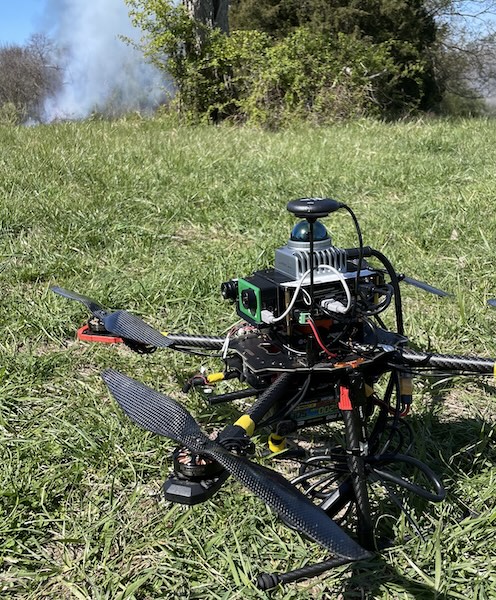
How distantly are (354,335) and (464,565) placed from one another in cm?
88

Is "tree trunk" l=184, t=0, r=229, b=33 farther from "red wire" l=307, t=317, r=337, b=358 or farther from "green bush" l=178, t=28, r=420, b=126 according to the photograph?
"red wire" l=307, t=317, r=337, b=358

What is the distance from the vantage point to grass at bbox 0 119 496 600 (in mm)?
2166

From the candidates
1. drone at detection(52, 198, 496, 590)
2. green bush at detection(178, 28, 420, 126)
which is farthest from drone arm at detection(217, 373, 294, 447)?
green bush at detection(178, 28, 420, 126)

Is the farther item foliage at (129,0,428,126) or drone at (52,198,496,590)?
foliage at (129,0,428,126)

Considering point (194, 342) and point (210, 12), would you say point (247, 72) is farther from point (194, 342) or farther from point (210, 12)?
point (194, 342)

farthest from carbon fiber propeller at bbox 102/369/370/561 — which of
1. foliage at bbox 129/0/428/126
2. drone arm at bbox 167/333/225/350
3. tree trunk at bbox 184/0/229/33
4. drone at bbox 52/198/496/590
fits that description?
tree trunk at bbox 184/0/229/33

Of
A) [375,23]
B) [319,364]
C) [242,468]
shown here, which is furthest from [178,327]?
[375,23]

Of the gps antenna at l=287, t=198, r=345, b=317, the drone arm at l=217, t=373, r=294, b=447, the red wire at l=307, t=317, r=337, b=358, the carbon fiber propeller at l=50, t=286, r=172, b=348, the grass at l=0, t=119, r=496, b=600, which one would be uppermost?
the gps antenna at l=287, t=198, r=345, b=317

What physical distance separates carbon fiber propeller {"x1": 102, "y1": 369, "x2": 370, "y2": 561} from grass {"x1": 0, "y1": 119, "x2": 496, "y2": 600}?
29.1 inches

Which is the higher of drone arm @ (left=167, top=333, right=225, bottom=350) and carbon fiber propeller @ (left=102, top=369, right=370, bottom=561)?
carbon fiber propeller @ (left=102, top=369, right=370, bottom=561)

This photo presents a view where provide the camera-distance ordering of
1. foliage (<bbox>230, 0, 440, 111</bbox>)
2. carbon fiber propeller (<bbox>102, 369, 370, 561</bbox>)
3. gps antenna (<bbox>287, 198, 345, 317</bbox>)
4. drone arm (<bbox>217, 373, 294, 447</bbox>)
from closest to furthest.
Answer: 1. carbon fiber propeller (<bbox>102, 369, 370, 561</bbox>)
2. drone arm (<bbox>217, 373, 294, 447</bbox>)
3. gps antenna (<bbox>287, 198, 345, 317</bbox>)
4. foliage (<bbox>230, 0, 440, 111</bbox>)

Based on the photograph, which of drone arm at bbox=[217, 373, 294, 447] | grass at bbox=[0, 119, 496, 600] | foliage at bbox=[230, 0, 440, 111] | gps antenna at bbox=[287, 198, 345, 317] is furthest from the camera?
foliage at bbox=[230, 0, 440, 111]

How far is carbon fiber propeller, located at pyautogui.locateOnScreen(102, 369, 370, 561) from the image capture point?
4.50ft

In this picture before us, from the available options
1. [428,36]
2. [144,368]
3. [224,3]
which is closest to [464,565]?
[144,368]
